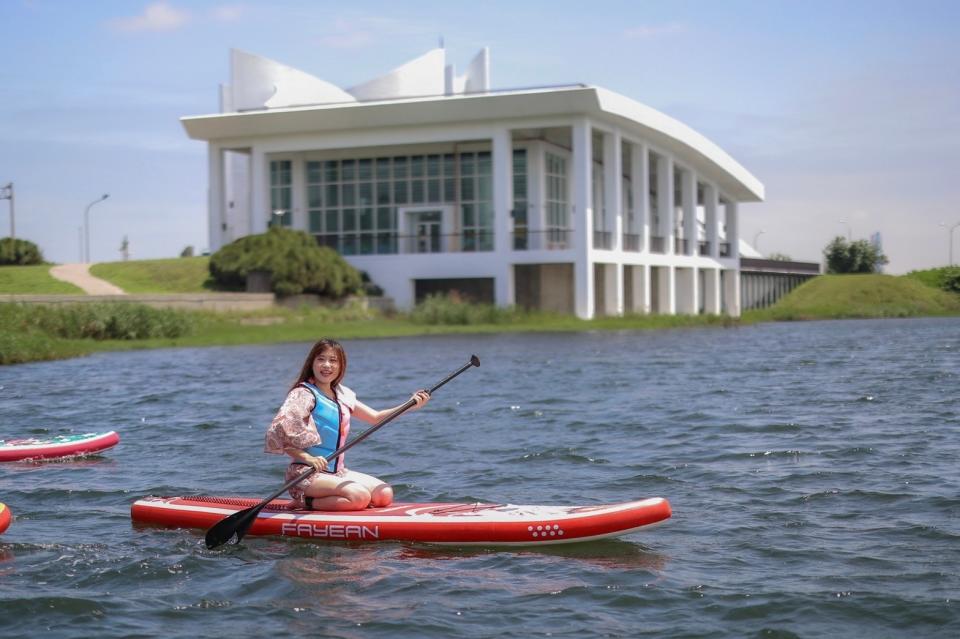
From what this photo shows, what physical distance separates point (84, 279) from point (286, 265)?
9348mm

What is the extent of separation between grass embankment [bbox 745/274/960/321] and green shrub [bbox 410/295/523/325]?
16042 mm

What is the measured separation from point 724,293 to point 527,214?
24.8 m

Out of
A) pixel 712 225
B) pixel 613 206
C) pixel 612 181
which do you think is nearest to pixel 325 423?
pixel 613 206

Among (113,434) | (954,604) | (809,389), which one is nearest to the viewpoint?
(954,604)

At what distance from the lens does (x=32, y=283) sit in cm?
4491

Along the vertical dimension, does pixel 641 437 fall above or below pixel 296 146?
below

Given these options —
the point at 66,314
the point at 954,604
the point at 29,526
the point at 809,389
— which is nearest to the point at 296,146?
the point at 66,314

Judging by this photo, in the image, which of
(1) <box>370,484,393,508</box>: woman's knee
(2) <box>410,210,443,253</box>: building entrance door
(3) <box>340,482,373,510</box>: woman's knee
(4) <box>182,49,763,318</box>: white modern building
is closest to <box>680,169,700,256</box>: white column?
(4) <box>182,49,763,318</box>: white modern building

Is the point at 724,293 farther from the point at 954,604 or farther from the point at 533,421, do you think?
the point at 954,604

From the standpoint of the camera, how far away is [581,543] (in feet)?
28.7

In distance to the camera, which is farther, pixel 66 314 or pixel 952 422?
pixel 66 314

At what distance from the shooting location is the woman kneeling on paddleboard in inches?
349

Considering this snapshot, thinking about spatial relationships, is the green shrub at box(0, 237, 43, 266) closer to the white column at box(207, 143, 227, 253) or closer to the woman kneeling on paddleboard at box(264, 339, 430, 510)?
the white column at box(207, 143, 227, 253)

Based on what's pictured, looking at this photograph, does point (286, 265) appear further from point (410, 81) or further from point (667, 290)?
point (667, 290)
